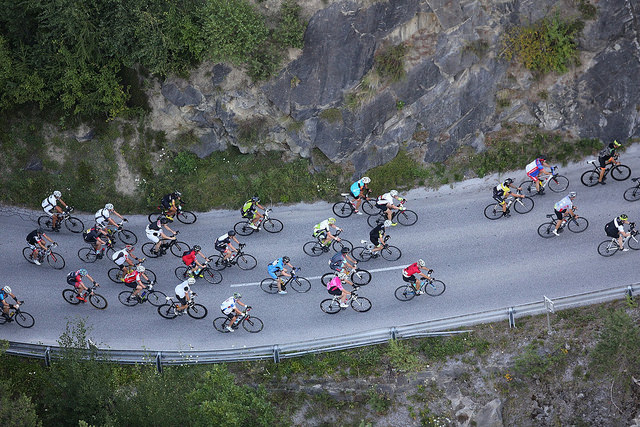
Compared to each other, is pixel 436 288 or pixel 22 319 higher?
pixel 22 319

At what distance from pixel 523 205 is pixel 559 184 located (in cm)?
234

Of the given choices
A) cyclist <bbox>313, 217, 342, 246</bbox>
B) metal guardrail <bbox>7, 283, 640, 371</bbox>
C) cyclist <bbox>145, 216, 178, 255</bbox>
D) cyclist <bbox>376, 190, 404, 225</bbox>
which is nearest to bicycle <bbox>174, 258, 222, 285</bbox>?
cyclist <bbox>145, 216, 178, 255</bbox>

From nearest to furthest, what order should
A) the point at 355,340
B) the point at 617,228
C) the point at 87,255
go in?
the point at 355,340, the point at 617,228, the point at 87,255

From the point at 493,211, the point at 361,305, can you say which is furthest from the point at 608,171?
the point at 361,305

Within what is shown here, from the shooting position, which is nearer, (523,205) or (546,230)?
(546,230)

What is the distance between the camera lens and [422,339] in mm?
24797

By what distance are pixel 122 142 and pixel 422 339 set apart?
17423mm

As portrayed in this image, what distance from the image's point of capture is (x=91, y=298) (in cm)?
2689

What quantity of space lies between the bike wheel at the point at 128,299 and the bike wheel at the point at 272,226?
257 inches

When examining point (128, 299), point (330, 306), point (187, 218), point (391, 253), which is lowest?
point (330, 306)

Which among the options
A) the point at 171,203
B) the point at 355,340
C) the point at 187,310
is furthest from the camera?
the point at 171,203

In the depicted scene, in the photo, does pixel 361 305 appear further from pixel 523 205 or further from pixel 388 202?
pixel 523 205

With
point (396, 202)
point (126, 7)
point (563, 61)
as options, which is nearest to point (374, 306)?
point (396, 202)

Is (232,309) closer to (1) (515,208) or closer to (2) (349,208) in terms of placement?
(2) (349,208)
